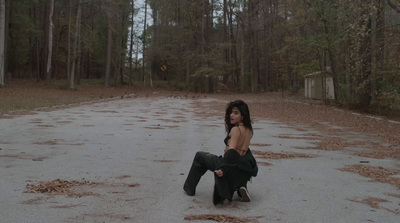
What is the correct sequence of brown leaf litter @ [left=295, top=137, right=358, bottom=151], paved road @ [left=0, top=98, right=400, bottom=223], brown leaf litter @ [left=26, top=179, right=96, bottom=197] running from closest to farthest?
paved road @ [left=0, top=98, right=400, bottom=223] → brown leaf litter @ [left=26, top=179, right=96, bottom=197] → brown leaf litter @ [left=295, top=137, right=358, bottom=151]

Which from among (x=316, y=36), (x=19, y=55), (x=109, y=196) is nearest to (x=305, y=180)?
(x=109, y=196)

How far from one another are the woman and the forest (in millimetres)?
17066

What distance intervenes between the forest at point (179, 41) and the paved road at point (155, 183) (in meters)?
14.4

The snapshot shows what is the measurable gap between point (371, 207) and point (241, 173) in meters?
1.48

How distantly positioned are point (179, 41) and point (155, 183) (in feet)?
157

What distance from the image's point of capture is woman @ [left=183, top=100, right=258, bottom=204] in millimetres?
4570

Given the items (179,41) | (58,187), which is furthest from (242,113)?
(179,41)

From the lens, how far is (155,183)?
5.59 metres

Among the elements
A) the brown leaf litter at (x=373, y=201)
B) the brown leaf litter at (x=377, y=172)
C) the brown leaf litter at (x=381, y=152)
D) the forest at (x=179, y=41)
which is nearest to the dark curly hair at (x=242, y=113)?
the brown leaf litter at (x=373, y=201)

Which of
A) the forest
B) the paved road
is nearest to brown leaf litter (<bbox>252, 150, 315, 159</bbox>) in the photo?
the paved road

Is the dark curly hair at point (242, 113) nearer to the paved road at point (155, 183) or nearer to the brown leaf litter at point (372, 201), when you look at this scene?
the paved road at point (155, 183)

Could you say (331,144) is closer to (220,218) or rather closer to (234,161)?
(234,161)

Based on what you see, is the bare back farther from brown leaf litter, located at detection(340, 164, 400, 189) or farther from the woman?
brown leaf litter, located at detection(340, 164, 400, 189)

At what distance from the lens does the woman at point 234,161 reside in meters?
4.57
